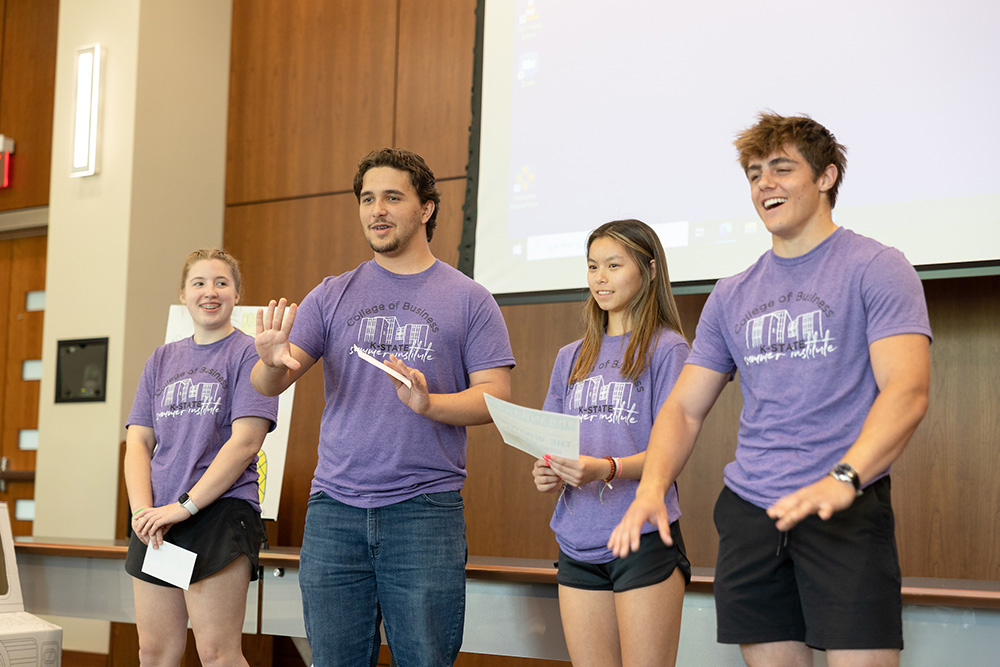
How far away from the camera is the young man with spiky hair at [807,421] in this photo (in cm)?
136

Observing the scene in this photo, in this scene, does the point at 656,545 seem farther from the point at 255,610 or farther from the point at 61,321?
the point at 61,321

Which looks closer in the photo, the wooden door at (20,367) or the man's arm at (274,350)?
the man's arm at (274,350)

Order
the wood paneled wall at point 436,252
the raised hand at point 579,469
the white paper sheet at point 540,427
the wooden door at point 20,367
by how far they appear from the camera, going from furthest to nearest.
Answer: the wooden door at point 20,367 → the wood paneled wall at point 436,252 → the raised hand at point 579,469 → the white paper sheet at point 540,427

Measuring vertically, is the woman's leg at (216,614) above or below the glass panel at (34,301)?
below

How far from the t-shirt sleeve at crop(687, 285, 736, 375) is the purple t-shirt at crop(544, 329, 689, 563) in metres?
0.19

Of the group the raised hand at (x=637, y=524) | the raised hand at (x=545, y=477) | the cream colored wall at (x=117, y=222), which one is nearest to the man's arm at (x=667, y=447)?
the raised hand at (x=637, y=524)

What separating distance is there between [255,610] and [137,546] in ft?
1.97

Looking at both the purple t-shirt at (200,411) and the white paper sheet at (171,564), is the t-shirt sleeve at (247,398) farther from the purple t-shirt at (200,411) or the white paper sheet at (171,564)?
the white paper sheet at (171,564)

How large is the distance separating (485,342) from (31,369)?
389 cm

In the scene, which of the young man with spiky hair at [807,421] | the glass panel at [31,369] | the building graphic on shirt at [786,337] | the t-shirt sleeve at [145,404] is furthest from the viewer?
the glass panel at [31,369]

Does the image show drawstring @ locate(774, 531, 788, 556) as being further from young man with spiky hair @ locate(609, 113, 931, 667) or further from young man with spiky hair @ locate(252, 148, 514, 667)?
young man with spiky hair @ locate(252, 148, 514, 667)

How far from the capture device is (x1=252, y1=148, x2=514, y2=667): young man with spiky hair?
1.83 metres

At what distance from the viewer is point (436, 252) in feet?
13.4

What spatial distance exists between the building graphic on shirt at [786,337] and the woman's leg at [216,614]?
1.31 meters
